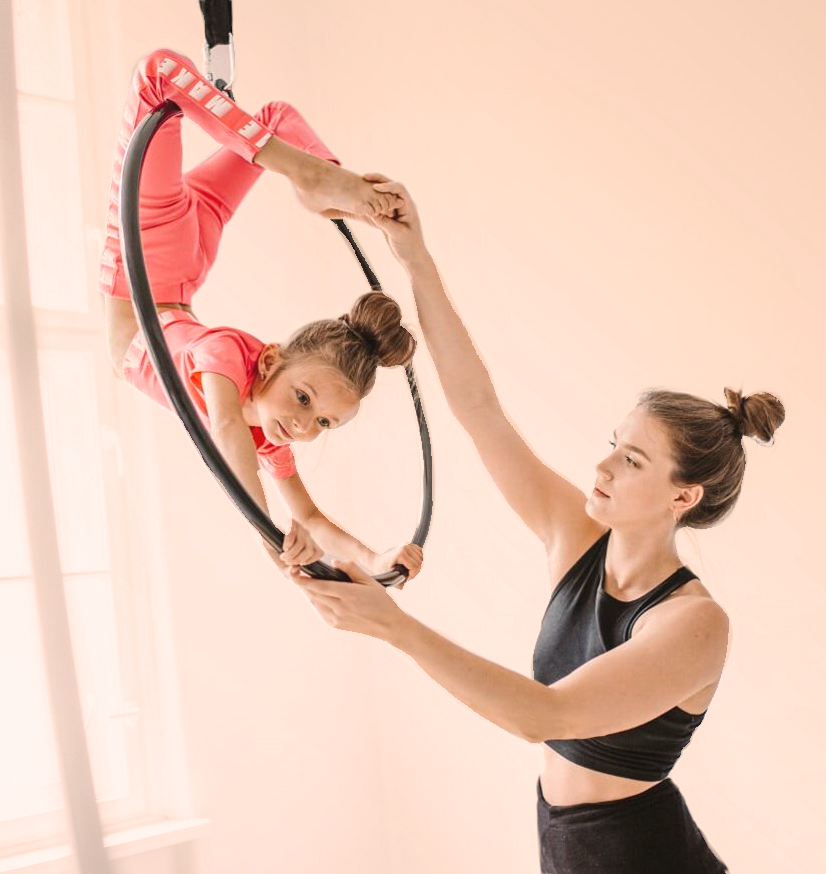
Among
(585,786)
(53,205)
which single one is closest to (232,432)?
(585,786)

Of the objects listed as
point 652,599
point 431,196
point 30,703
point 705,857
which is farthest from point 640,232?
point 30,703

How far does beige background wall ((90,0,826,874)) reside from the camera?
8.22 ft

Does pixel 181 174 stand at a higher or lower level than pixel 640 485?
higher

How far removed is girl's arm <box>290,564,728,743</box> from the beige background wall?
924 mm

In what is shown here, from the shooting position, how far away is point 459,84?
3.36 meters

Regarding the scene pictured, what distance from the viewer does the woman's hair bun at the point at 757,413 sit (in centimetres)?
172

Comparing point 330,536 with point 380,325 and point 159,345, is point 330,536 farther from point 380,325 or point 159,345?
point 159,345

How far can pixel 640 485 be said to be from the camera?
1.72 metres

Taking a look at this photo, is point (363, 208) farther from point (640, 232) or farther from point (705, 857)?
point (640, 232)

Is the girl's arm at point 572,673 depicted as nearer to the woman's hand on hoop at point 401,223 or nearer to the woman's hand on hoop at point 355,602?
the woman's hand on hoop at point 355,602

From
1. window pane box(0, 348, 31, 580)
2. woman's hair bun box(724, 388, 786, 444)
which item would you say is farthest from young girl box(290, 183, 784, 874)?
window pane box(0, 348, 31, 580)

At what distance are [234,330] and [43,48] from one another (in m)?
2.03

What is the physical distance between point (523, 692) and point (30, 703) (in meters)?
1.84

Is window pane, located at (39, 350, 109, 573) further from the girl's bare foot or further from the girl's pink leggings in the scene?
the girl's bare foot
